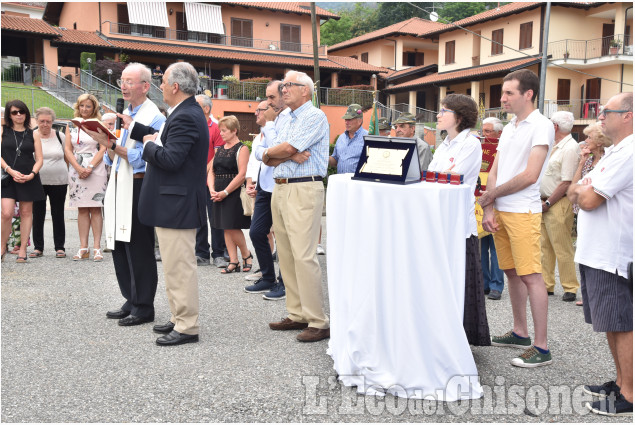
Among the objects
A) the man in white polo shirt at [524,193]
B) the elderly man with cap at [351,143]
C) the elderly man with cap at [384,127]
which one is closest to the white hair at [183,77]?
the man in white polo shirt at [524,193]

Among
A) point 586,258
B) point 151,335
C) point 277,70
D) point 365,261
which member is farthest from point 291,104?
point 277,70

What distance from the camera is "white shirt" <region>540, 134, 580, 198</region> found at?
19.7 ft

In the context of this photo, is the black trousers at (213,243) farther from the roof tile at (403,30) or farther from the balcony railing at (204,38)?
the roof tile at (403,30)

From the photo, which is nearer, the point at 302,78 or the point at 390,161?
the point at 390,161

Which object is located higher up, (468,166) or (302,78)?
(302,78)

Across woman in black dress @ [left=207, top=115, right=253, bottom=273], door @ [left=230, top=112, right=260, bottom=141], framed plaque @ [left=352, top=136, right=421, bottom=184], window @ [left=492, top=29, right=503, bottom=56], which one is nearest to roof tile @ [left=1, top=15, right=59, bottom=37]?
door @ [left=230, top=112, right=260, bottom=141]

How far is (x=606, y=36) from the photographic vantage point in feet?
115

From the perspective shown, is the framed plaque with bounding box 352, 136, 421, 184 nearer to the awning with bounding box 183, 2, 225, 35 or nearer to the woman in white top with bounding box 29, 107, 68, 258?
the woman in white top with bounding box 29, 107, 68, 258

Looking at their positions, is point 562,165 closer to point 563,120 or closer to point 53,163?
point 563,120

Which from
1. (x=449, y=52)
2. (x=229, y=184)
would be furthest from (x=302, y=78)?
(x=449, y=52)

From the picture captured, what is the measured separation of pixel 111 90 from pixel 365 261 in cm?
2551

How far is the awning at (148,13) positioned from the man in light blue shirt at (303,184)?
34104 millimetres

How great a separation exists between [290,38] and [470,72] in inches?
493

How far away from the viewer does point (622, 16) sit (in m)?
33.5
